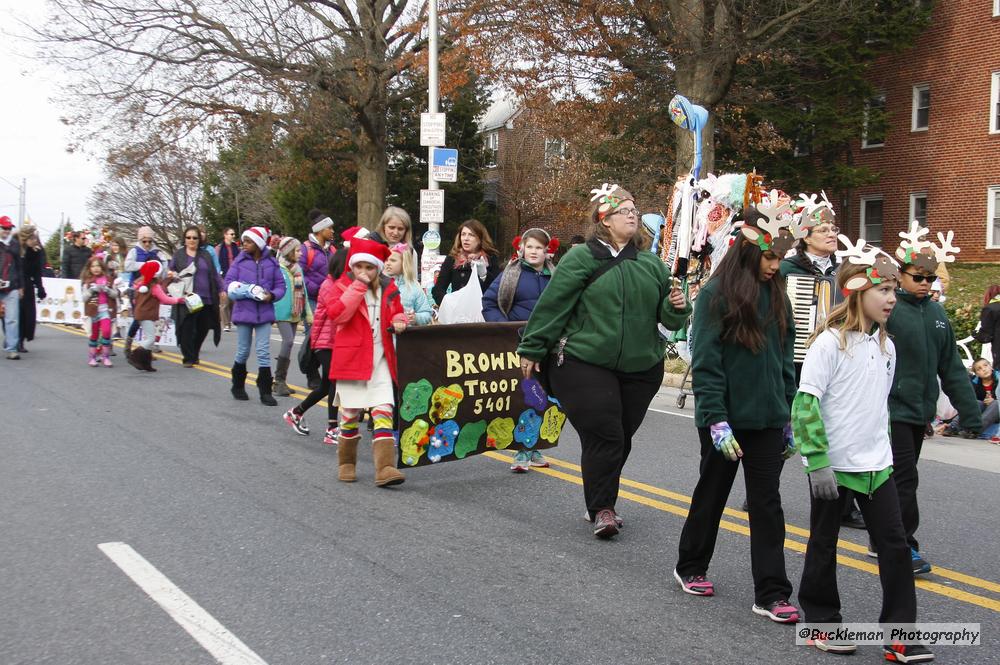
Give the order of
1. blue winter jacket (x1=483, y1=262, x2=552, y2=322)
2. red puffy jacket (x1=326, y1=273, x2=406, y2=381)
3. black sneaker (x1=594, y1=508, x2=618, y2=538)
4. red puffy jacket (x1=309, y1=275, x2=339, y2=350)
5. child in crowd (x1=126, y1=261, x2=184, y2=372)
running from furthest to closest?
child in crowd (x1=126, y1=261, x2=184, y2=372)
red puffy jacket (x1=309, y1=275, x2=339, y2=350)
blue winter jacket (x1=483, y1=262, x2=552, y2=322)
red puffy jacket (x1=326, y1=273, x2=406, y2=381)
black sneaker (x1=594, y1=508, x2=618, y2=538)

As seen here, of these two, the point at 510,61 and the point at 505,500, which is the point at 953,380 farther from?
the point at 510,61

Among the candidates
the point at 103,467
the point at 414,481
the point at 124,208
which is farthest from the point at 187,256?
the point at 124,208

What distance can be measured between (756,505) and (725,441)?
39cm

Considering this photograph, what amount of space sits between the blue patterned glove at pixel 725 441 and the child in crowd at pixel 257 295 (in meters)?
7.11

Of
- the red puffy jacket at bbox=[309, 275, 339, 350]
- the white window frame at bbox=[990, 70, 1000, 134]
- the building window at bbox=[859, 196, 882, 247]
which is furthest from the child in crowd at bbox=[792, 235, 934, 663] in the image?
the building window at bbox=[859, 196, 882, 247]

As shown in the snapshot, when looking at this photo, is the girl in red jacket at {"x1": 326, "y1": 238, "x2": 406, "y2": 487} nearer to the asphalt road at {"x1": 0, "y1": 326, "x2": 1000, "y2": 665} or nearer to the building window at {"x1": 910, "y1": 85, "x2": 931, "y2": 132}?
the asphalt road at {"x1": 0, "y1": 326, "x2": 1000, "y2": 665}

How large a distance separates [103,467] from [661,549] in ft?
14.4

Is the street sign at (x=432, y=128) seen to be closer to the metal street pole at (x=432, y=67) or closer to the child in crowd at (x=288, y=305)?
the metal street pole at (x=432, y=67)

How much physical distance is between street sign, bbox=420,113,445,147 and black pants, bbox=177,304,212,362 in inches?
240

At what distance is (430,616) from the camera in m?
4.58

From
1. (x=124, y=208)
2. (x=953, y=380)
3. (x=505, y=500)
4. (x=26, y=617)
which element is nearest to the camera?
(x=26, y=617)

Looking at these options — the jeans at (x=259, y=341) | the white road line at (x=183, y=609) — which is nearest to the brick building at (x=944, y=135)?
the jeans at (x=259, y=341)

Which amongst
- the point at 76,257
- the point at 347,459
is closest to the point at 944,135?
the point at 76,257

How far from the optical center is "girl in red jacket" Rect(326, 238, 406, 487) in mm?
7109
